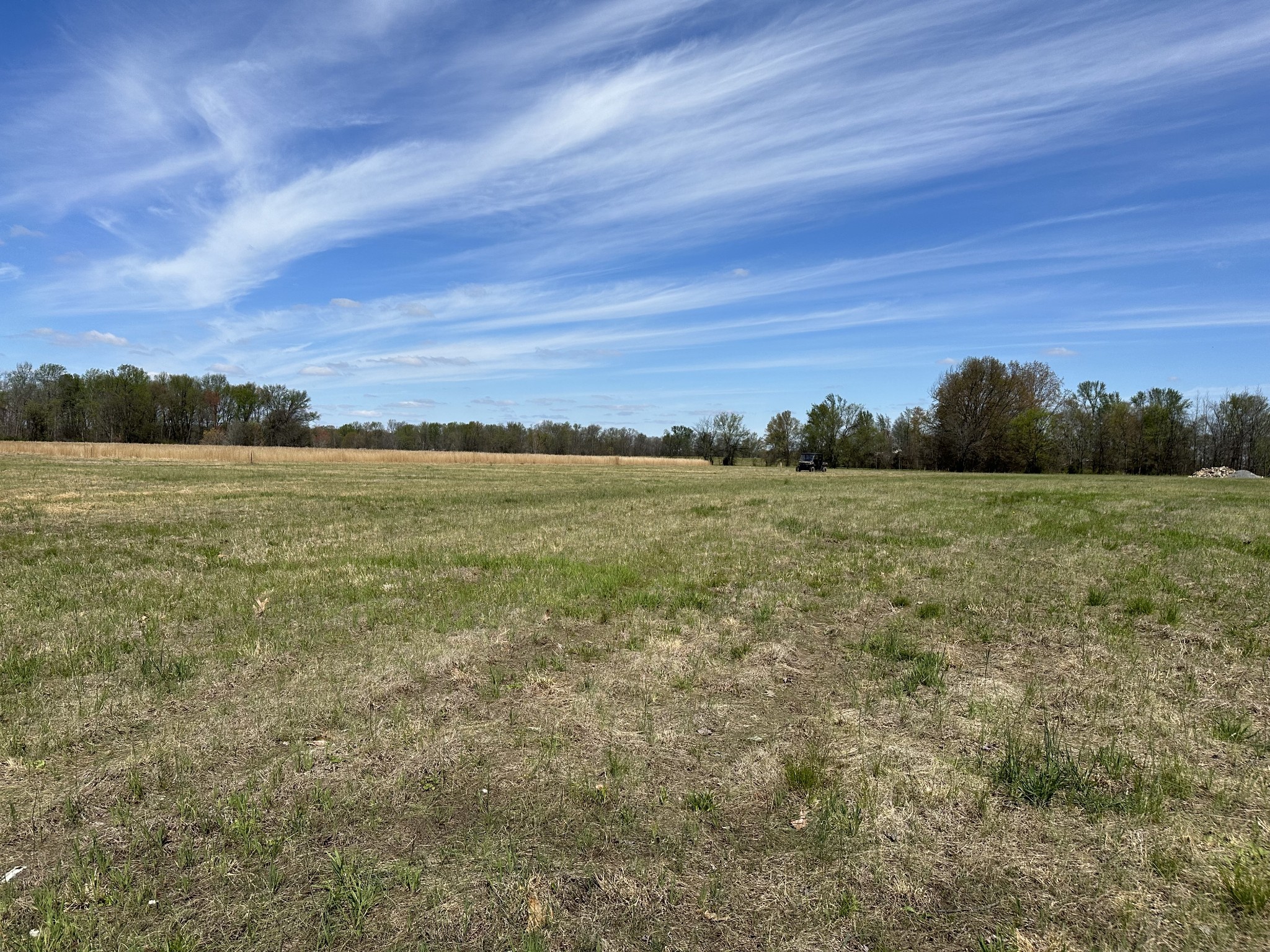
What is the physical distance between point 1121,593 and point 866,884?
25.6 ft

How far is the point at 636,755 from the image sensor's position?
15.7 feet

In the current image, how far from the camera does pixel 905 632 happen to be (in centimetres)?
770

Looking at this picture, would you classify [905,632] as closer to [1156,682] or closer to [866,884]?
[1156,682]

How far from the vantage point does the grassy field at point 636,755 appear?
320 cm

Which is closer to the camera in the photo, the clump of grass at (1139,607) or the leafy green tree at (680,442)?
the clump of grass at (1139,607)

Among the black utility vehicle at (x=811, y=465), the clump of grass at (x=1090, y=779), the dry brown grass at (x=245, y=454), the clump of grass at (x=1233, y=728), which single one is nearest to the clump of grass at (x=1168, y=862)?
the clump of grass at (x=1090, y=779)

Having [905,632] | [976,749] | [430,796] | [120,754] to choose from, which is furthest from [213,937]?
[905,632]

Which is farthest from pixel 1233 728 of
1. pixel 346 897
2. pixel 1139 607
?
pixel 346 897

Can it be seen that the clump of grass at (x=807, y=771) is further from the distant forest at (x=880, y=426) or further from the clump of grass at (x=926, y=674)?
the distant forest at (x=880, y=426)

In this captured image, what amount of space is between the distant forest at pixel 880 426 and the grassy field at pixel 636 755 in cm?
7511

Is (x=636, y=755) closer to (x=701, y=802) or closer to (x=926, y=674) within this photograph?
(x=701, y=802)

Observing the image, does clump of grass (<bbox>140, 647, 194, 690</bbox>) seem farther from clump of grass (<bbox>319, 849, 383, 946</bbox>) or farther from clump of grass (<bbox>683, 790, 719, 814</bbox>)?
clump of grass (<bbox>683, 790, 719, 814</bbox>)

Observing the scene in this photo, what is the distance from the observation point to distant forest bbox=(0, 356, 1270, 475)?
7781 cm

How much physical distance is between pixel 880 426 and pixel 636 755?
10876 cm
